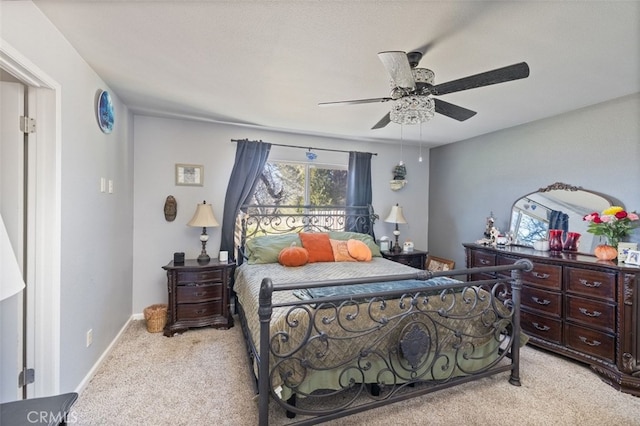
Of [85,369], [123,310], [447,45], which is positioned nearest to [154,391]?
[85,369]

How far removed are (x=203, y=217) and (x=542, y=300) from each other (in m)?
3.77

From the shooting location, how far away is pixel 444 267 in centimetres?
443

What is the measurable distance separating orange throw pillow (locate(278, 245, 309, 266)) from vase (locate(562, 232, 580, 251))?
2.88m

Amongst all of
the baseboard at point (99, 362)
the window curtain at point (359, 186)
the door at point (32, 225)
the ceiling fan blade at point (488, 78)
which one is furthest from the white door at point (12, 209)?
the window curtain at point (359, 186)

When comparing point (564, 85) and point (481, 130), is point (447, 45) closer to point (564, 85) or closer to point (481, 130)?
point (564, 85)

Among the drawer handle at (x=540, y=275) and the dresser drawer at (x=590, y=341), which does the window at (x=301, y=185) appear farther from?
the dresser drawer at (x=590, y=341)

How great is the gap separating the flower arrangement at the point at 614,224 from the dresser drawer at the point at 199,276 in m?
3.86

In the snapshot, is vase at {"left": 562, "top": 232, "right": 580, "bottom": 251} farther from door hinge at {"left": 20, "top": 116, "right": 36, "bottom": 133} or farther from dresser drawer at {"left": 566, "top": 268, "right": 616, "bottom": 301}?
door hinge at {"left": 20, "top": 116, "right": 36, "bottom": 133}

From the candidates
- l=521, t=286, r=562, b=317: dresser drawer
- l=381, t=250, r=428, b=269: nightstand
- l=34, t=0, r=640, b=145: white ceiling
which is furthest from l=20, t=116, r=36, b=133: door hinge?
l=521, t=286, r=562, b=317: dresser drawer

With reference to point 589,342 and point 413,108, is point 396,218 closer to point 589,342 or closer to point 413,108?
point 589,342

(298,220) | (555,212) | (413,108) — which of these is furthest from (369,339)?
(555,212)

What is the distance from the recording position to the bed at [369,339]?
164 centimetres

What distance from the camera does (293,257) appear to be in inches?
122

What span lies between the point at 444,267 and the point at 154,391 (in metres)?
4.02
